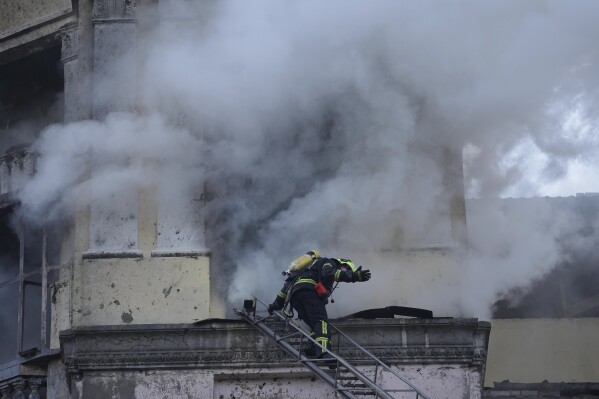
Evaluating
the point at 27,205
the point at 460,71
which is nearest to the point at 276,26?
the point at 460,71

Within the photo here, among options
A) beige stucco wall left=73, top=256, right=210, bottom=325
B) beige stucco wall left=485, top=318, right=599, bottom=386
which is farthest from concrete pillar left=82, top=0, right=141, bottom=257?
beige stucco wall left=485, top=318, right=599, bottom=386

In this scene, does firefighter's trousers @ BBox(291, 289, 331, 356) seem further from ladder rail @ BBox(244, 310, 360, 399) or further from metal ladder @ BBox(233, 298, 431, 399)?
ladder rail @ BBox(244, 310, 360, 399)

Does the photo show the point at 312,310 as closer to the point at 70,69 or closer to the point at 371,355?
the point at 371,355

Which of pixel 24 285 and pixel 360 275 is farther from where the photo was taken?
pixel 24 285

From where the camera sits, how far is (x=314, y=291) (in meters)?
17.1

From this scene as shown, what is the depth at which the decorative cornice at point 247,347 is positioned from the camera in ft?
57.9

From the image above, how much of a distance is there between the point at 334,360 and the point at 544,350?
6372mm

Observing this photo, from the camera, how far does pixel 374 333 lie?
17.7 metres

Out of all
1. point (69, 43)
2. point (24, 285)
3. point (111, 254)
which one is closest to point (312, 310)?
point (111, 254)

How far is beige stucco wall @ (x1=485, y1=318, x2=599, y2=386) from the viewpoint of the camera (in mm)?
21953

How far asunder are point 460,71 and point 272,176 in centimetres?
268

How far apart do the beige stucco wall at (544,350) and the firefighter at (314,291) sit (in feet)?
17.8

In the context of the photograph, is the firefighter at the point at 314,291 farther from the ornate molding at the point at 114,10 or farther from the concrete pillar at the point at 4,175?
the concrete pillar at the point at 4,175

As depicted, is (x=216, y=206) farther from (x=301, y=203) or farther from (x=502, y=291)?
(x=502, y=291)
